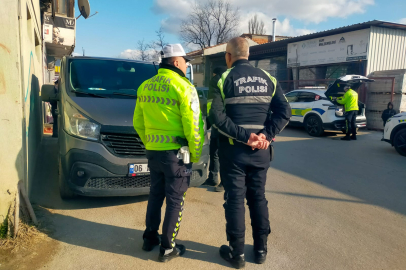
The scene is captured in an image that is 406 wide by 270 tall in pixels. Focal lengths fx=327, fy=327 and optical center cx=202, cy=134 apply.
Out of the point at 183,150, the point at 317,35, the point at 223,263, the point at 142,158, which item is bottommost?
the point at 223,263

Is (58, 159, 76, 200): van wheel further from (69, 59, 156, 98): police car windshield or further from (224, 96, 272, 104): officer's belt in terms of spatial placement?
(224, 96, 272, 104): officer's belt

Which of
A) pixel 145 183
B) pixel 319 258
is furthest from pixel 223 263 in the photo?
pixel 145 183

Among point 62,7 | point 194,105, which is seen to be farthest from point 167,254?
point 62,7

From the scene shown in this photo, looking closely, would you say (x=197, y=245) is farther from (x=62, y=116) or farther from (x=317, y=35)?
(x=317, y=35)

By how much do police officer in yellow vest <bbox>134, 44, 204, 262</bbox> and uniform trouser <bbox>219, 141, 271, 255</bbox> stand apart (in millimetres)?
308

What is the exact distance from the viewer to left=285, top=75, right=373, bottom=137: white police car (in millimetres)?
10435

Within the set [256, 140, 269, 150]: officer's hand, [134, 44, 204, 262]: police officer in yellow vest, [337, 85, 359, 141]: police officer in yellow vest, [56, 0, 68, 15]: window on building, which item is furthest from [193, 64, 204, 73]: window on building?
[256, 140, 269, 150]: officer's hand

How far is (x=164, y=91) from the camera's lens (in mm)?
2811

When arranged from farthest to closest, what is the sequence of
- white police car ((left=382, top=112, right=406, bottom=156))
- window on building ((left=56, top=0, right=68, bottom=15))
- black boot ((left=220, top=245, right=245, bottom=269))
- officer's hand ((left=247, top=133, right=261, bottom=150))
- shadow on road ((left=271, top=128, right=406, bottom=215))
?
1. window on building ((left=56, top=0, right=68, bottom=15))
2. white police car ((left=382, top=112, right=406, bottom=156))
3. shadow on road ((left=271, top=128, right=406, bottom=215))
4. black boot ((left=220, top=245, right=245, bottom=269))
5. officer's hand ((left=247, top=133, right=261, bottom=150))

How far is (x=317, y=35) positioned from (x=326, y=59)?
134cm

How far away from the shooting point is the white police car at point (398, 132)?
7.64 metres

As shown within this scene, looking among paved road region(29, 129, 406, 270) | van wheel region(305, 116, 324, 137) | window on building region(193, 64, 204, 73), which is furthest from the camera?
window on building region(193, 64, 204, 73)

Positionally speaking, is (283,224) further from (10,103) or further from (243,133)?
(10,103)

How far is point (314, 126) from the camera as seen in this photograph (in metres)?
11.2
